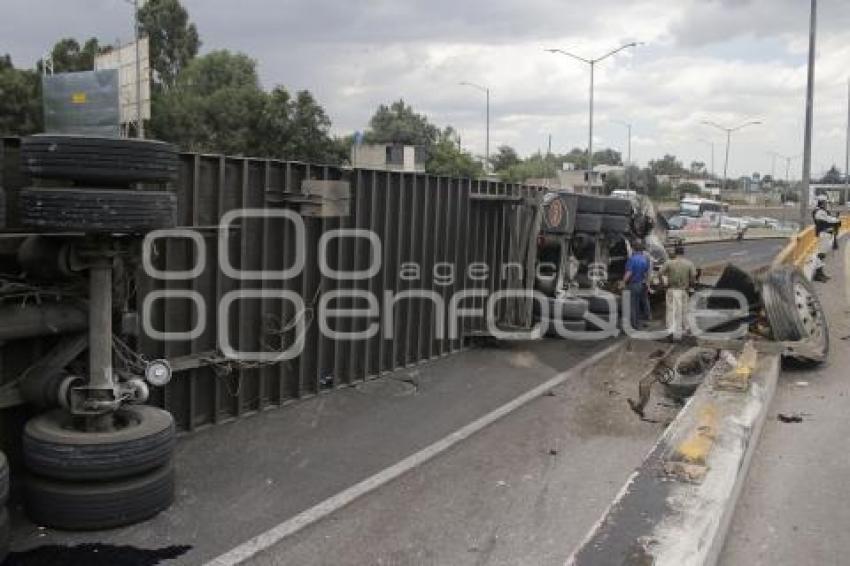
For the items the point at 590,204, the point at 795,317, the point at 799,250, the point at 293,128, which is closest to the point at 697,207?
the point at 293,128

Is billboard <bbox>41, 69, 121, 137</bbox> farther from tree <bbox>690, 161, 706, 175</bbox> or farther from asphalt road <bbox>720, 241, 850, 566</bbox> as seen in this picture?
tree <bbox>690, 161, 706, 175</bbox>

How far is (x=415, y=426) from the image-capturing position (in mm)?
8367

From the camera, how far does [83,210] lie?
18.0 feet

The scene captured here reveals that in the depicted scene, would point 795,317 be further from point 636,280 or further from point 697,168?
point 697,168

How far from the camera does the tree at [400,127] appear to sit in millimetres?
121625

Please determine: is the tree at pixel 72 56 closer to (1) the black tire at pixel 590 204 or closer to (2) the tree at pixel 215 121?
(2) the tree at pixel 215 121

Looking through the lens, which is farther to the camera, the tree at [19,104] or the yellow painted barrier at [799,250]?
the tree at [19,104]

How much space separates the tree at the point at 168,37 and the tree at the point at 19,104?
3237 cm

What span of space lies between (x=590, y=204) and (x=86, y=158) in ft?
31.0

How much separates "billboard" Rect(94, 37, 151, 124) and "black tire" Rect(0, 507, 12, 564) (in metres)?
28.3

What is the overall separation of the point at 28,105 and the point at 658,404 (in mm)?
44349

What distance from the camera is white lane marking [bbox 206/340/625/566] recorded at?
5383mm

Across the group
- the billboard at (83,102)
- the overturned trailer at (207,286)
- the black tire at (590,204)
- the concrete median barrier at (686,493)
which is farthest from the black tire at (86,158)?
the billboard at (83,102)

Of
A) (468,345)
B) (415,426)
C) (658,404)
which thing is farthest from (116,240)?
(468,345)
